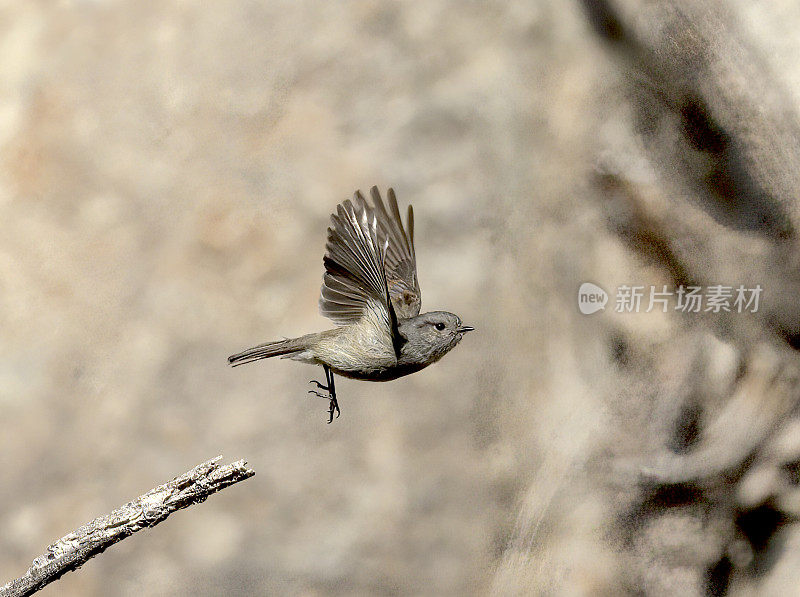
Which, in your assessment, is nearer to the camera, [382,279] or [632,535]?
[382,279]

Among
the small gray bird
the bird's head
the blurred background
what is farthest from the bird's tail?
the blurred background

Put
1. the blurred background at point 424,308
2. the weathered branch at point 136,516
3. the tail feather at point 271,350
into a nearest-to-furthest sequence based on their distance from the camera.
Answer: the weathered branch at point 136,516
the tail feather at point 271,350
the blurred background at point 424,308

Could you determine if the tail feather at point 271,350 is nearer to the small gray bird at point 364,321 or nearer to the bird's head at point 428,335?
the small gray bird at point 364,321

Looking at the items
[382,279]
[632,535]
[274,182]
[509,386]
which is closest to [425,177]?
[274,182]

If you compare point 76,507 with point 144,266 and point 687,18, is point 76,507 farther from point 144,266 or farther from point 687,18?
point 687,18

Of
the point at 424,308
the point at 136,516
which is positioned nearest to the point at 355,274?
the point at 136,516

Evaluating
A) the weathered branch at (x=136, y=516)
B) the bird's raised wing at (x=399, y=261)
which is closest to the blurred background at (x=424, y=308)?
the bird's raised wing at (x=399, y=261)
